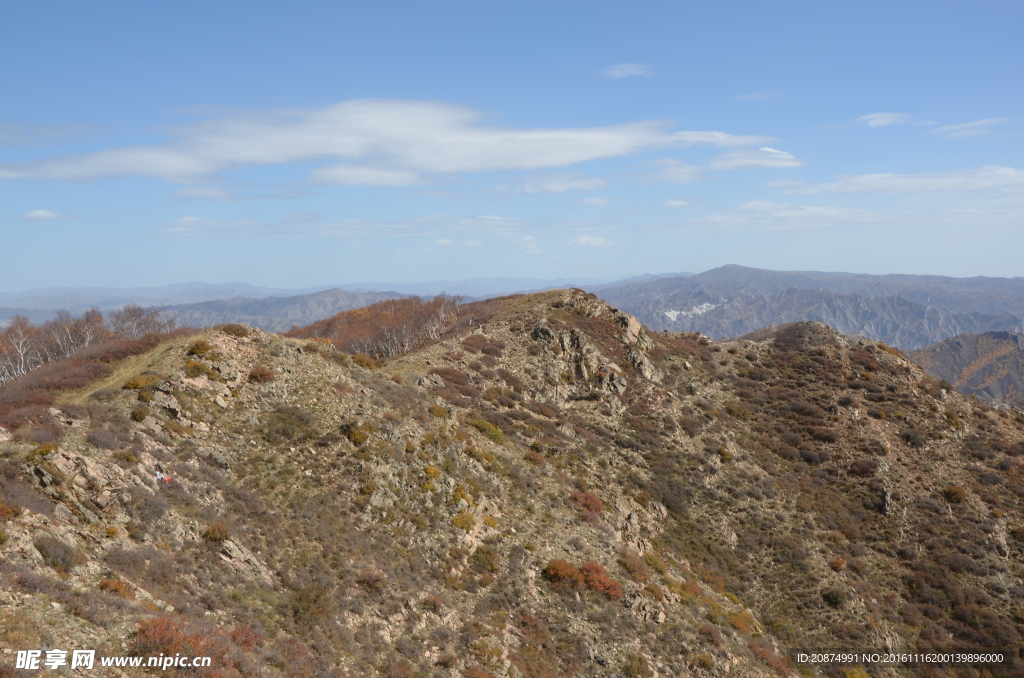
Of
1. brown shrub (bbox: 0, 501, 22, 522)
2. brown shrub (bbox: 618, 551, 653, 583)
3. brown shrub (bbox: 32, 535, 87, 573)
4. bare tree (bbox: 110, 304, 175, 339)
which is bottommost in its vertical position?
brown shrub (bbox: 618, 551, 653, 583)

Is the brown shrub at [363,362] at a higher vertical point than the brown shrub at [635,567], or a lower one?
higher

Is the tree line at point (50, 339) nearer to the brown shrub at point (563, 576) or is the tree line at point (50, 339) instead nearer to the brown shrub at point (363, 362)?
the brown shrub at point (363, 362)

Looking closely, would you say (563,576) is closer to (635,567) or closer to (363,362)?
(635,567)

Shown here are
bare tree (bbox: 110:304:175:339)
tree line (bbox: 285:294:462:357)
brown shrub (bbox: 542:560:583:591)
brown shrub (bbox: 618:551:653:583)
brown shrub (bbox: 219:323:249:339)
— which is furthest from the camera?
tree line (bbox: 285:294:462:357)

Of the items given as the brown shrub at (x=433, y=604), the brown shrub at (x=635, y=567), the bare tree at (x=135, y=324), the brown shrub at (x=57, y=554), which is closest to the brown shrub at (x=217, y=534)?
the brown shrub at (x=57, y=554)

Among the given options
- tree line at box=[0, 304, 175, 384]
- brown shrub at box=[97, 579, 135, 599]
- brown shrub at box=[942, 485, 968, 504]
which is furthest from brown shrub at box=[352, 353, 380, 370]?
brown shrub at box=[942, 485, 968, 504]

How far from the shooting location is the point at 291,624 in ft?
70.7

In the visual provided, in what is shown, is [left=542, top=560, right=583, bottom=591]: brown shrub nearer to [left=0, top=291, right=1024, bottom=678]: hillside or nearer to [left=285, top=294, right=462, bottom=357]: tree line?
[left=0, top=291, right=1024, bottom=678]: hillside

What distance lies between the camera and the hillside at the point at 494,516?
20.8m

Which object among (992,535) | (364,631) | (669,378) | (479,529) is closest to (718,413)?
(669,378)

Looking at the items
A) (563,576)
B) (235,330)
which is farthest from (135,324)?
(563,576)

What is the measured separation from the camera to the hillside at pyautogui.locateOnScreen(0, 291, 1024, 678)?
20.8 metres

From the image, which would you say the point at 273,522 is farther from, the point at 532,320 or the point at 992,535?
the point at 992,535

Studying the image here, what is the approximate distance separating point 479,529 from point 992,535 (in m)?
44.4
